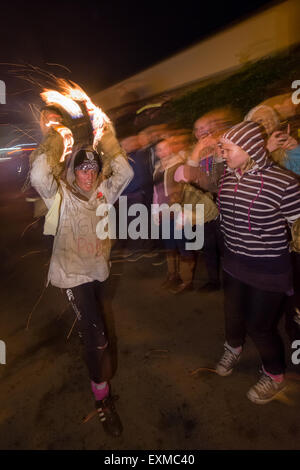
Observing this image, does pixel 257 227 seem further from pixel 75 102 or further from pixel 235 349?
pixel 75 102

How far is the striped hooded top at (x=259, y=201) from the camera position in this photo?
189 cm

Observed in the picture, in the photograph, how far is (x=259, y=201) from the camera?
75.7 inches

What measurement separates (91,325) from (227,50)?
1007 centimetres

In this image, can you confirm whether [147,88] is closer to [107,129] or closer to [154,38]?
[154,38]

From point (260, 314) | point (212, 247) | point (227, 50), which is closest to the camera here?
point (260, 314)

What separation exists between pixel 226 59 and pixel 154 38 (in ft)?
14.6

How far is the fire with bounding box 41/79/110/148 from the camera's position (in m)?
2.35

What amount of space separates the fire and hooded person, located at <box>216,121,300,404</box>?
103 centimetres

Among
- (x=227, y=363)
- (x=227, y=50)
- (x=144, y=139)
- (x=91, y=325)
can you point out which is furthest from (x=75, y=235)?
(x=227, y=50)

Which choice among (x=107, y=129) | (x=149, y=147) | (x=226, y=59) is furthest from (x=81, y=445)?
(x=226, y=59)

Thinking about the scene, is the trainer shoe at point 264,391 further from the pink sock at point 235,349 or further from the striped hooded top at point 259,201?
the striped hooded top at point 259,201

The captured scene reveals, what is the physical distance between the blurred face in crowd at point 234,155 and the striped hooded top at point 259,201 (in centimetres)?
3

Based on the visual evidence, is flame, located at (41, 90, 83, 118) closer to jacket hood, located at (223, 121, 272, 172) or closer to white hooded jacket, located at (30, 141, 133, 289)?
white hooded jacket, located at (30, 141, 133, 289)

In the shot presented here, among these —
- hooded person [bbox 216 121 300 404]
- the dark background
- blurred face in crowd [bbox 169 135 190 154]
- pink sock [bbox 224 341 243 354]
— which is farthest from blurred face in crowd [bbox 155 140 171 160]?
the dark background
